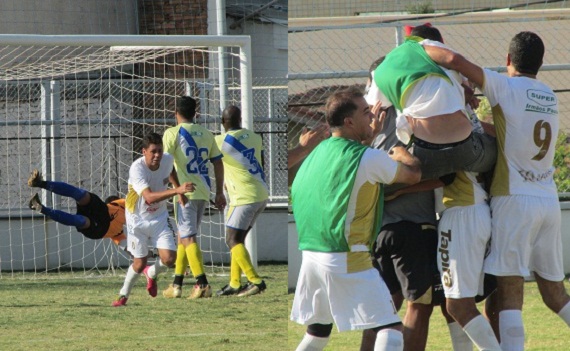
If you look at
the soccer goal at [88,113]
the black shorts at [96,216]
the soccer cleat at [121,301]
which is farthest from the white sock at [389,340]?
the black shorts at [96,216]

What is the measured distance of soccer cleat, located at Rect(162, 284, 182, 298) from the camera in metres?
7.85

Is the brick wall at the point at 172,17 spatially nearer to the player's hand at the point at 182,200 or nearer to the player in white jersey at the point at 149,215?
the player in white jersey at the point at 149,215

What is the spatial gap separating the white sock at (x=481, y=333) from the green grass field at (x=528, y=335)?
1121 mm

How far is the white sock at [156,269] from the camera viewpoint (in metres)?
7.98

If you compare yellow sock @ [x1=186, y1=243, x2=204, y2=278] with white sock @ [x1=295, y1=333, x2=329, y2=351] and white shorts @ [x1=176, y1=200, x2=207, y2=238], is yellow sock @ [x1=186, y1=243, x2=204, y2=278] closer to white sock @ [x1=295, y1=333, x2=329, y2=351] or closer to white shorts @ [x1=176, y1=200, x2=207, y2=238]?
white shorts @ [x1=176, y1=200, x2=207, y2=238]

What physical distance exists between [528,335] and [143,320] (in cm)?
246

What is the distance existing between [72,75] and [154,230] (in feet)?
6.93

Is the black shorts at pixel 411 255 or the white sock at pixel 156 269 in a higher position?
the black shorts at pixel 411 255

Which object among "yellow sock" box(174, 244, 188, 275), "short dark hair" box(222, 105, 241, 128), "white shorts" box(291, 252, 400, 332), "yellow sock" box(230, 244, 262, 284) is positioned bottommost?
"yellow sock" box(174, 244, 188, 275)

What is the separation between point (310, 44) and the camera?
23.3ft

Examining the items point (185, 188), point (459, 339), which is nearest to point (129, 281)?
point (185, 188)

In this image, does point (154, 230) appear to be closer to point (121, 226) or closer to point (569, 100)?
point (121, 226)

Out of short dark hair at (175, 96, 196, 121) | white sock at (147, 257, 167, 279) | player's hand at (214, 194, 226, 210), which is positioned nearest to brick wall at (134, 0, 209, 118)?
short dark hair at (175, 96, 196, 121)

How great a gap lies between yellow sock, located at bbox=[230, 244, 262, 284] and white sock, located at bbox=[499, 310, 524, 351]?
2.58 m
